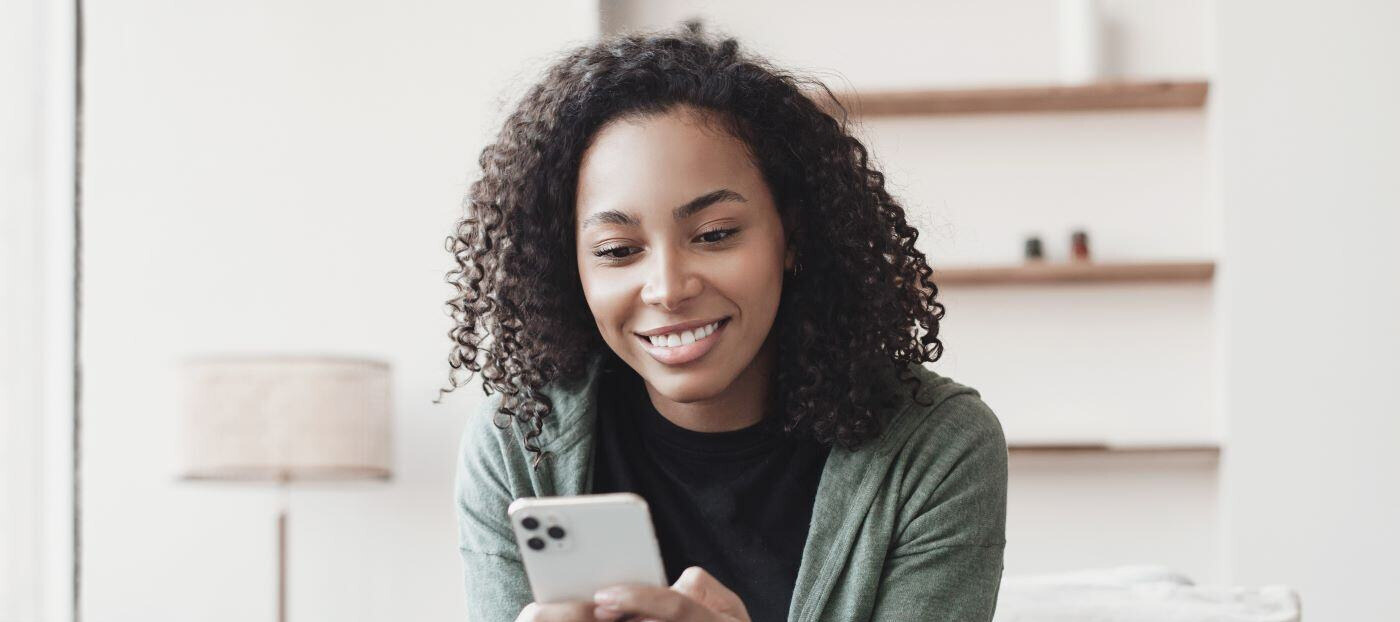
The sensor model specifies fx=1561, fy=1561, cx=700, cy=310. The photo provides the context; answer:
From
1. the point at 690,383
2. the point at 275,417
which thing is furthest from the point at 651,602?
the point at 275,417

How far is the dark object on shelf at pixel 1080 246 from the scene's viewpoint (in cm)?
328

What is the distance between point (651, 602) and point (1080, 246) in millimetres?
2197

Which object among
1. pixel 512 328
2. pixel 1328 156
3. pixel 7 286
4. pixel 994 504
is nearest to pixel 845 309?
pixel 994 504

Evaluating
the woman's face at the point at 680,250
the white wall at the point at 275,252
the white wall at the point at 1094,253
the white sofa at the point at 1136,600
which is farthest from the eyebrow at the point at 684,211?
the white wall at the point at 275,252

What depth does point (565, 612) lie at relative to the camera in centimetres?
131

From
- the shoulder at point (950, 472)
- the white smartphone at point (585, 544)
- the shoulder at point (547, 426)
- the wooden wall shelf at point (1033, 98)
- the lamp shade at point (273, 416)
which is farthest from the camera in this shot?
the wooden wall shelf at point (1033, 98)

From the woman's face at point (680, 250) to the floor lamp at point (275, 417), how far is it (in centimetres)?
171

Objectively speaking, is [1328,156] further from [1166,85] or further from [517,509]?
[517,509]

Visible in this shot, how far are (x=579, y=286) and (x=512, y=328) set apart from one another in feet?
0.30

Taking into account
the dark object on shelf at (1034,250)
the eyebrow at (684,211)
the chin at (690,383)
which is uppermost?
the dark object on shelf at (1034,250)

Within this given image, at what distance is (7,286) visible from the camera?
3.30 metres

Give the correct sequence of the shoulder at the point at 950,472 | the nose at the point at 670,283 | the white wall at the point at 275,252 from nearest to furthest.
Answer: the nose at the point at 670,283 → the shoulder at the point at 950,472 → the white wall at the point at 275,252

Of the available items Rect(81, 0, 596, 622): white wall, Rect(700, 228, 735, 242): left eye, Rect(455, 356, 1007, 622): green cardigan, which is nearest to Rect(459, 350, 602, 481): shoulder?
Rect(455, 356, 1007, 622): green cardigan

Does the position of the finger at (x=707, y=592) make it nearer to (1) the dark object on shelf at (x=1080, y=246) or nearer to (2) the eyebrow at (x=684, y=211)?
(2) the eyebrow at (x=684, y=211)
